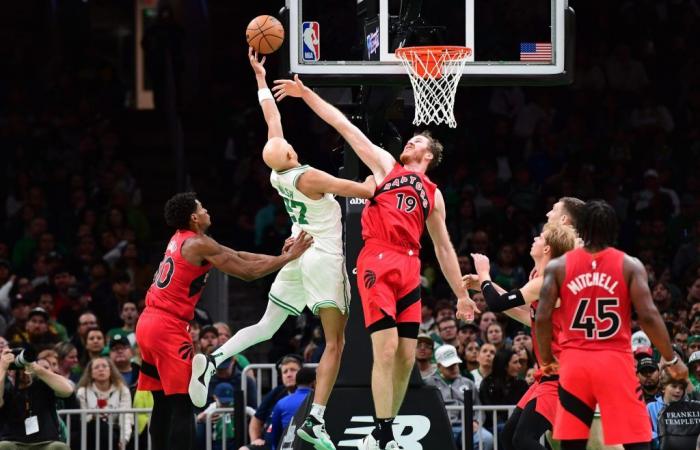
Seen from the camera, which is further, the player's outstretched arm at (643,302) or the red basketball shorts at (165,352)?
the red basketball shorts at (165,352)

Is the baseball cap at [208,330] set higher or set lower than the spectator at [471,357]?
higher

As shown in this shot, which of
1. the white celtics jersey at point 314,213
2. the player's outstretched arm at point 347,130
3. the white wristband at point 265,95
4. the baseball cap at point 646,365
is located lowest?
the baseball cap at point 646,365

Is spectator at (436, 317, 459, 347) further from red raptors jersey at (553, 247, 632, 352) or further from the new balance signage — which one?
red raptors jersey at (553, 247, 632, 352)

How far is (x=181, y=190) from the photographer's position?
21109 mm

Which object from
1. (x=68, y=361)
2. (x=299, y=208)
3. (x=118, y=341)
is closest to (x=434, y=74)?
(x=299, y=208)

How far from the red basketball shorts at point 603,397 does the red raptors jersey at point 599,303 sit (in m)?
0.08

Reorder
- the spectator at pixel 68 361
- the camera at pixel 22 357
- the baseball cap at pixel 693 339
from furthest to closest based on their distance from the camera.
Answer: the spectator at pixel 68 361 → the baseball cap at pixel 693 339 → the camera at pixel 22 357

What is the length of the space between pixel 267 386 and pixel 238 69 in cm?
773

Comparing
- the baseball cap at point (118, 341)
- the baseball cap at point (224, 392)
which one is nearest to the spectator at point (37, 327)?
the baseball cap at point (118, 341)

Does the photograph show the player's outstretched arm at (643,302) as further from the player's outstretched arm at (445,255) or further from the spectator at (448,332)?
the spectator at (448,332)

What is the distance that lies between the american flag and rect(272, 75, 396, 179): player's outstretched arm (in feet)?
5.86

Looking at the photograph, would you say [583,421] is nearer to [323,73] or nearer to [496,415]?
[323,73]

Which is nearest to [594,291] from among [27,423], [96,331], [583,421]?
[583,421]

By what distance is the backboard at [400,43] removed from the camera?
40.2 ft
